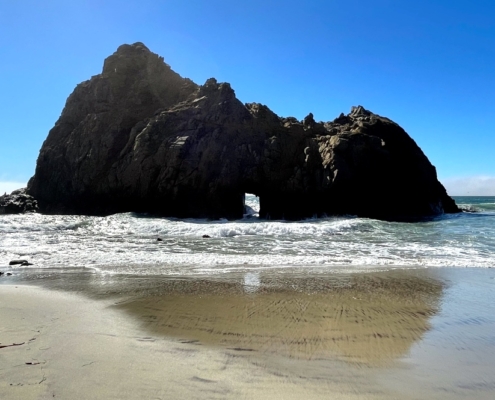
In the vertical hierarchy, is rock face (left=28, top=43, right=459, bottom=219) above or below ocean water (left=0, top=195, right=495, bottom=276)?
above


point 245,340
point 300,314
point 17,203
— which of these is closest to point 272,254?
point 300,314

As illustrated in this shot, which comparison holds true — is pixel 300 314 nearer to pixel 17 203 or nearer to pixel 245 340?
pixel 245 340

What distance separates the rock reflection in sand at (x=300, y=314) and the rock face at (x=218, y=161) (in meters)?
23.5

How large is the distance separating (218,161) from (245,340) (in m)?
29.1

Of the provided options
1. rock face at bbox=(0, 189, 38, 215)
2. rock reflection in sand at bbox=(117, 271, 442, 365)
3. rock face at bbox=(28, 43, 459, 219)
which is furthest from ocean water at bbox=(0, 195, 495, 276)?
rock face at bbox=(0, 189, 38, 215)

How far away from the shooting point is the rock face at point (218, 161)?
3238cm

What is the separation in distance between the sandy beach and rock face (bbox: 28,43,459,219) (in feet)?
79.0

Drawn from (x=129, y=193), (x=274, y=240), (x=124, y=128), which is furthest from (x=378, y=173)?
(x=124, y=128)

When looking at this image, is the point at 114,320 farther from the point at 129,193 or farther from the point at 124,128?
the point at 124,128

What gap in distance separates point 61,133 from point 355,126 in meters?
32.6

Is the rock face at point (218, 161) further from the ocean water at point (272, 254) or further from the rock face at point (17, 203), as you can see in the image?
the ocean water at point (272, 254)

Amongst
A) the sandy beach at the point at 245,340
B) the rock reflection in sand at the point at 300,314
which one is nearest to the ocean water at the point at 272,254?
the rock reflection in sand at the point at 300,314

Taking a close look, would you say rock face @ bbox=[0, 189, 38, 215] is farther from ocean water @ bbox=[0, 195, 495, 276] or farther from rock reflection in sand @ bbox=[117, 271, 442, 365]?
rock reflection in sand @ bbox=[117, 271, 442, 365]

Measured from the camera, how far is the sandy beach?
11.5 feet
